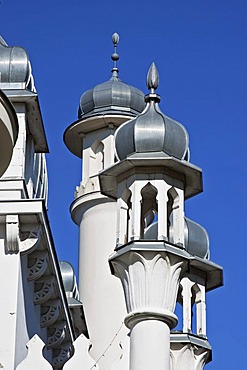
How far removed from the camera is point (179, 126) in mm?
13352

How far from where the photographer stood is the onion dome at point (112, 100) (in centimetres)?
2314

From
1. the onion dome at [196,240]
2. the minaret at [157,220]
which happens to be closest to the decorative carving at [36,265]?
the onion dome at [196,240]

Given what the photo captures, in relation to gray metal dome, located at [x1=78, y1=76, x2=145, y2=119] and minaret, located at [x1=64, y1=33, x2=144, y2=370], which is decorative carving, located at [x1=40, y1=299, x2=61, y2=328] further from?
gray metal dome, located at [x1=78, y1=76, x2=145, y2=119]

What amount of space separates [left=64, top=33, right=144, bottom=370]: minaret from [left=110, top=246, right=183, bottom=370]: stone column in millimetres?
8133

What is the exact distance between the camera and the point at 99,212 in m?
22.3

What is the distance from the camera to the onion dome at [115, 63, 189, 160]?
13055 mm

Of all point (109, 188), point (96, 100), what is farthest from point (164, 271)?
point (96, 100)

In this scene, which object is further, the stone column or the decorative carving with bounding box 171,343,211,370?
the decorative carving with bounding box 171,343,211,370

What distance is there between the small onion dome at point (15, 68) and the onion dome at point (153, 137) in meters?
4.09

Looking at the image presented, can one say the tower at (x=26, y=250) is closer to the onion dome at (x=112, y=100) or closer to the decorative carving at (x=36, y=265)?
the decorative carving at (x=36, y=265)

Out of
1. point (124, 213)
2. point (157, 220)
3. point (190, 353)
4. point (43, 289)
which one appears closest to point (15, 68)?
point (43, 289)

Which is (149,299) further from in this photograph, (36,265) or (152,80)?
(36,265)

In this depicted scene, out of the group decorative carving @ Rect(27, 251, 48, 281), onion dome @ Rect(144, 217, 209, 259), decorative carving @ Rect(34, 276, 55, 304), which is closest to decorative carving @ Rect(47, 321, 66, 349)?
decorative carving @ Rect(34, 276, 55, 304)

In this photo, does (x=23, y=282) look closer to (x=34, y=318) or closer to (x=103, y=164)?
(x=34, y=318)
